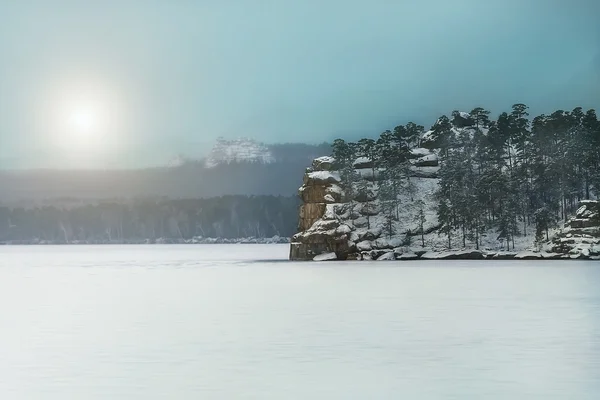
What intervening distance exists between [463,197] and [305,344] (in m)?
128

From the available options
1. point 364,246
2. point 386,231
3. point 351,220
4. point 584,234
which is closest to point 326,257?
point 364,246

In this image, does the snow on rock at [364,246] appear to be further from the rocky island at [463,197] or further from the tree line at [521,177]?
the tree line at [521,177]

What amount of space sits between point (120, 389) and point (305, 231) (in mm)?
129774

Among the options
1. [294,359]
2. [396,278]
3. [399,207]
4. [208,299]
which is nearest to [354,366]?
[294,359]

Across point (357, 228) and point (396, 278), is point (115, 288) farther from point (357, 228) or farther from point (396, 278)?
point (357, 228)

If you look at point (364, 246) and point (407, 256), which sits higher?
point (364, 246)

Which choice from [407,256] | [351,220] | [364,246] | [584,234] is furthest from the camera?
[351,220]

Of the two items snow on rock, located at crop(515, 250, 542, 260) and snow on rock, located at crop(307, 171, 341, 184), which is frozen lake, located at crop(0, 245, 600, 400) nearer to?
snow on rock, located at crop(515, 250, 542, 260)

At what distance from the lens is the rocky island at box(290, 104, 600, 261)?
148875 millimetres

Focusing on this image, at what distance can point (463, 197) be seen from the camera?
15975 centimetres

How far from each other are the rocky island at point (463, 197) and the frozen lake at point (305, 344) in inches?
3141

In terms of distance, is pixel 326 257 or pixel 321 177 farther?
pixel 321 177

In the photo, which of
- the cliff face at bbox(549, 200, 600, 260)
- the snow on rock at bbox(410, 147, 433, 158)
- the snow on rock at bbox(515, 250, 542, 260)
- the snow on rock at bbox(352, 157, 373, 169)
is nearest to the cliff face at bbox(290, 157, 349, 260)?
the snow on rock at bbox(352, 157, 373, 169)

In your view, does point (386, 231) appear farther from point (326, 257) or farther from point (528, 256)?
point (528, 256)
